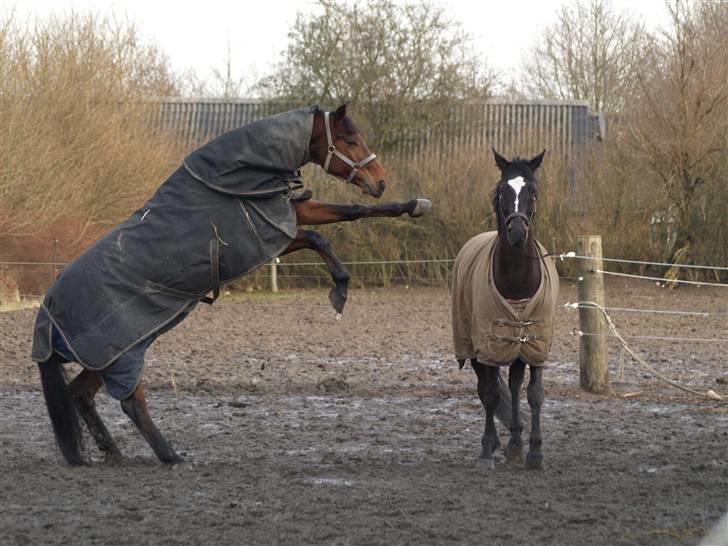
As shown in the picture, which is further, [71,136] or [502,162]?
[71,136]

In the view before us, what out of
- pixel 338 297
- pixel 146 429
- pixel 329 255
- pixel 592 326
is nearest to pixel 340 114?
pixel 329 255

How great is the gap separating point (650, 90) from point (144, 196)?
10.3m

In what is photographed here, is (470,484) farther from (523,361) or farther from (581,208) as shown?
(581,208)

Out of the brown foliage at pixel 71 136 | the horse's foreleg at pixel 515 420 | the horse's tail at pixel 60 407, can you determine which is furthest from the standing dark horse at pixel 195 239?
the brown foliage at pixel 71 136

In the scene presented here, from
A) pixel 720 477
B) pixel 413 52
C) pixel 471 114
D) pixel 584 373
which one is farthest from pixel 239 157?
pixel 471 114

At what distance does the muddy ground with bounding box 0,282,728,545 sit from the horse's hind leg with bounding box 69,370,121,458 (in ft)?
0.55

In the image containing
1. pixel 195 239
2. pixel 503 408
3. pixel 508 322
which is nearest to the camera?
pixel 195 239

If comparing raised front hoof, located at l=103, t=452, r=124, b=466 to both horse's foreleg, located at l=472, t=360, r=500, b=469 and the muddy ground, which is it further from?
horse's foreleg, located at l=472, t=360, r=500, b=469

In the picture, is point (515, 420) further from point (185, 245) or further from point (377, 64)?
point (377, 64)

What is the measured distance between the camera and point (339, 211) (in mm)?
6621

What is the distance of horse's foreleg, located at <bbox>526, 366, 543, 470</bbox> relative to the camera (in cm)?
659

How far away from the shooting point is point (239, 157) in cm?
640

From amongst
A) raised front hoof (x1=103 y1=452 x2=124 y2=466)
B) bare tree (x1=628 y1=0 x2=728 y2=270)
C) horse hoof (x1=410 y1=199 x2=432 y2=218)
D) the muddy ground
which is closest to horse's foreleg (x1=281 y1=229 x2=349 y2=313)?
horse hoof (x1=410 y1=199 x2=432 y2=218)

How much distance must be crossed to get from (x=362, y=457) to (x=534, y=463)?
110 centimetres
